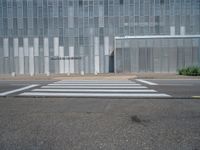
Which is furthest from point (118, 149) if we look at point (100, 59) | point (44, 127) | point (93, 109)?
point (100, 59)

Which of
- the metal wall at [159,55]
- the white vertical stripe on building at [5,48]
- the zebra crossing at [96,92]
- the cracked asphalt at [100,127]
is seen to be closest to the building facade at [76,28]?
the white vertical stripe on building at [5,48]

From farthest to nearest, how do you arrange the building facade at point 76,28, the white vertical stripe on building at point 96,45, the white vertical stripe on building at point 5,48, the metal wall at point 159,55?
1. the white vertical stripe on building at point 5,48
2. the white vertical stripe on building at point 96,45
3. the building facade at point 76,28
4. the metal wall at point 159,55

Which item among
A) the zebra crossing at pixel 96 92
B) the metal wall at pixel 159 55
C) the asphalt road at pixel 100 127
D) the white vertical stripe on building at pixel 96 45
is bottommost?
the asphalt road at pixel 100 127

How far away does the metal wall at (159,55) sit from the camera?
99.9 feet

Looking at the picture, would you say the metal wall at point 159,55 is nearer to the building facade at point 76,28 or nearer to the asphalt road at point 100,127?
the building facade at point 76,28

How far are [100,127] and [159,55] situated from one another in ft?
93.1

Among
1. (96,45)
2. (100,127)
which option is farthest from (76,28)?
(100,127)

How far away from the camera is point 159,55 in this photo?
3064 cm

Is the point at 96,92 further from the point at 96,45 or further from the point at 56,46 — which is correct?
the point at 56,46

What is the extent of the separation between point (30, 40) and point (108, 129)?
36975 millimetres

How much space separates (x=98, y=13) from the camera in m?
36.9

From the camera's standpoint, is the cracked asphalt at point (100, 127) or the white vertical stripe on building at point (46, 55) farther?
the white vertical stripe on building at point (46, 55)

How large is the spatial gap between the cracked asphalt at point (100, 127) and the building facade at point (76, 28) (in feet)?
98.7

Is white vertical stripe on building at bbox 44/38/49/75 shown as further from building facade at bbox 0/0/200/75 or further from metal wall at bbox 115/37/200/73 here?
metal wall at bbox 115/37/200/73
